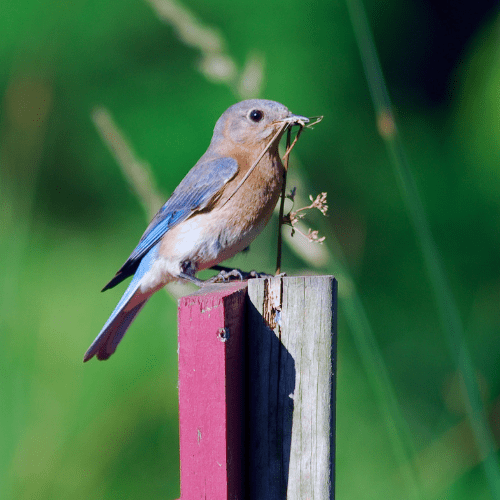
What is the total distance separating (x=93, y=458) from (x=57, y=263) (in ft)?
3.16

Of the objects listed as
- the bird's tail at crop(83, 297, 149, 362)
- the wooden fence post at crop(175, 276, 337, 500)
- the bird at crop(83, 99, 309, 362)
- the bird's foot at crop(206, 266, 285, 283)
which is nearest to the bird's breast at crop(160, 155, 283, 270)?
the bird at crop(83, 99, 309, 362)

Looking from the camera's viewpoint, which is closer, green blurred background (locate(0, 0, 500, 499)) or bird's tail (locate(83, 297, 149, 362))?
bird's tail (locate(83, 297, 149, 362))

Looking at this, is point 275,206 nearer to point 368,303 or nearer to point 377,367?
point 377,367

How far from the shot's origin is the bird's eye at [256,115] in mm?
2557

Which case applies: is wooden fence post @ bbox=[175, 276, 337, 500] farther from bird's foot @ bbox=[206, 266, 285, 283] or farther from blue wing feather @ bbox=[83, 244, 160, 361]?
blue wing feather @ bbox=[83, 244, 160, 361]

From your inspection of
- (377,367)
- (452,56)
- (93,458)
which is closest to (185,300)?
(377,367)

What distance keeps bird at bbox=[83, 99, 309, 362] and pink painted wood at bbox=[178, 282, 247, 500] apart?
88 centimetres

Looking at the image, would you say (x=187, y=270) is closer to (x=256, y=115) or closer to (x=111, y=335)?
(x=111, y=335)

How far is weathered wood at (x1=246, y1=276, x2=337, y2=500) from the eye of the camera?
150 cm

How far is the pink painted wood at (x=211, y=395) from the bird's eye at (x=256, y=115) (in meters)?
1.22

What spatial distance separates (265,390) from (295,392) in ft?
0.24

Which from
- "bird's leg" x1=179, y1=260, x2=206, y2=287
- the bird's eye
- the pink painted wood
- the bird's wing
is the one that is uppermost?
the bird's eye

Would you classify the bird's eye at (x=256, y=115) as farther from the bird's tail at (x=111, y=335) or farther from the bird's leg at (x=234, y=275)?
the bird's tail at (x=111, y=335)

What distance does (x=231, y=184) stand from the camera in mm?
2453
